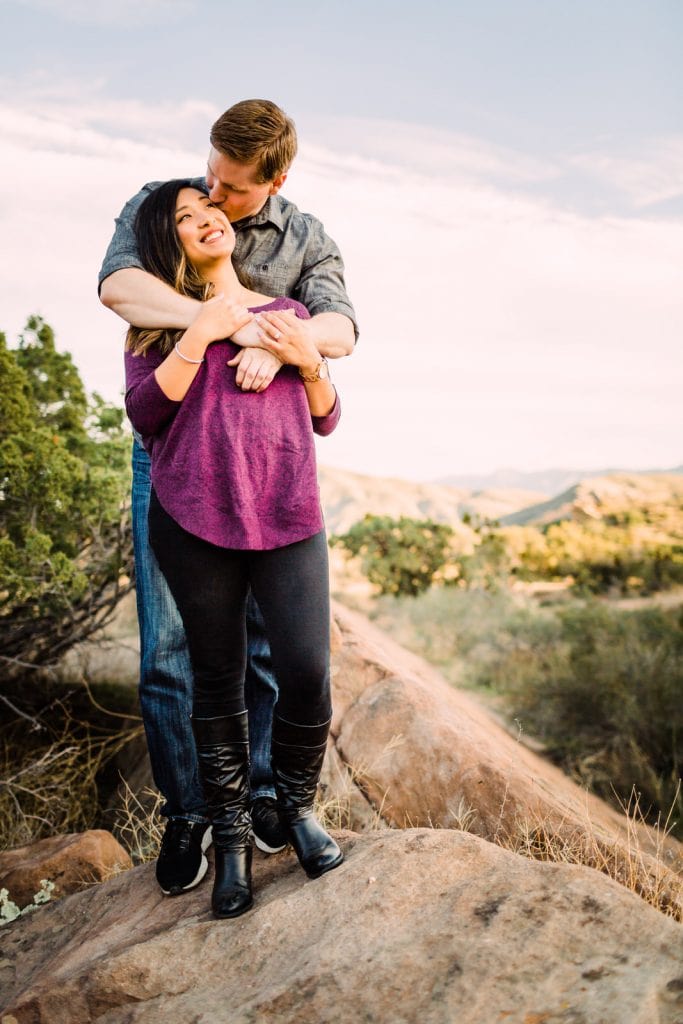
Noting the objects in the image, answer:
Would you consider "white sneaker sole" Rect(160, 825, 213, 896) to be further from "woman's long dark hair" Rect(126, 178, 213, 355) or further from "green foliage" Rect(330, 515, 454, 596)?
"green foliage" Rect(330, 515, 454, 596)

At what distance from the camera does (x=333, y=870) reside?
91.2 inches

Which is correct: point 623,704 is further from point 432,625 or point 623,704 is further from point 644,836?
point 432,625

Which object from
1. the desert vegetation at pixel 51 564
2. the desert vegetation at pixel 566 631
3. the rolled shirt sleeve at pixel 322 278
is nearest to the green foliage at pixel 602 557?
the desert vegetation at pixel 566 631

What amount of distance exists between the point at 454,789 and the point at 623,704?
4.11m

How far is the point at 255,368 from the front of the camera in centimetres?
232

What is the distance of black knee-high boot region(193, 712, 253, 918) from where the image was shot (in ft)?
7.81

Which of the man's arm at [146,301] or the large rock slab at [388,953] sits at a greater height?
the man's arm at [146,301]

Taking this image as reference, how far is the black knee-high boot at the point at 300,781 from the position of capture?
A: 7.84 feet

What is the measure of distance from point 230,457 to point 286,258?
37.3 inches

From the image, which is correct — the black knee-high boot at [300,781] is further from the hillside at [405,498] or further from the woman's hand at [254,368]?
the hillside at [405,498]

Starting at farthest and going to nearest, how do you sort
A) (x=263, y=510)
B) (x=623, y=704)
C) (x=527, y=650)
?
1. (x=527, y=650)
2. (x=623, y=704)
3. (x=263, y=510)

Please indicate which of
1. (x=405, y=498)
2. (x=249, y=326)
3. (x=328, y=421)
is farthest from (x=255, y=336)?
(x=405, y=498)

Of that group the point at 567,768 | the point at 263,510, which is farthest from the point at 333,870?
the point at 567,768

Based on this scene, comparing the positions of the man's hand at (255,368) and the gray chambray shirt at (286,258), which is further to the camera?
the gray chambray shirt at (286,258)
